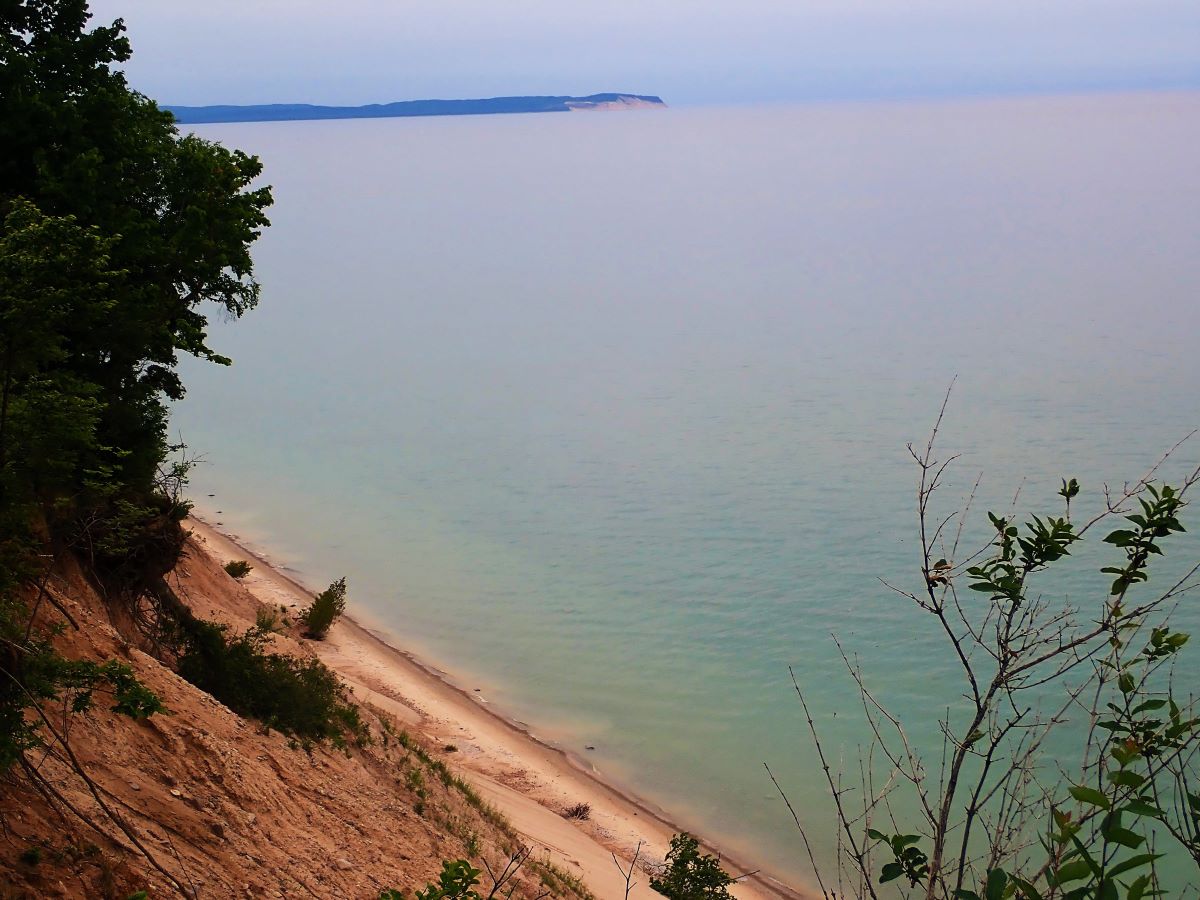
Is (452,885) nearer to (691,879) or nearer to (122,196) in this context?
(691,879)

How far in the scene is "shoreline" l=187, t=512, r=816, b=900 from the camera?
1919 centimetres

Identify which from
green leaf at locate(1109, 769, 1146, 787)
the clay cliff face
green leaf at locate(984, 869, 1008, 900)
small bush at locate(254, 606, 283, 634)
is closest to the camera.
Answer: green leaf at locate(984, 869, 1008, 900)

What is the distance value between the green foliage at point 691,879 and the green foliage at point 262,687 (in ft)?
16.5

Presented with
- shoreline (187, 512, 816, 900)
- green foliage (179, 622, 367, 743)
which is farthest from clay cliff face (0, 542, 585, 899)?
shoreline (187, 512, 816, 900)

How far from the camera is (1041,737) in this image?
673 centimetres

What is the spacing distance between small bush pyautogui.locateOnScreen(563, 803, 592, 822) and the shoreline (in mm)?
142

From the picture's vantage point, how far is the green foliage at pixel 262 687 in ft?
51.1

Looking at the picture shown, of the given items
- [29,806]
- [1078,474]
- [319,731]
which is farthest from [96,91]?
[1078,474]

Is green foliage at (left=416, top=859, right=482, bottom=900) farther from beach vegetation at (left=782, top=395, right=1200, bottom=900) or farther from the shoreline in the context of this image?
the shoreline

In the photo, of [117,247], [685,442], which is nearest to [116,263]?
[117,247]

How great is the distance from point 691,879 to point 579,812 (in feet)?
13.1

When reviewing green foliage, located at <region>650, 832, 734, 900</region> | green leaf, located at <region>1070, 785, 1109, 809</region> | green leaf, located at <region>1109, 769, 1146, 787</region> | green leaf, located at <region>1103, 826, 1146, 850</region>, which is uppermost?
green leaf, located at <region>1070, 785, 1109, 809</region>

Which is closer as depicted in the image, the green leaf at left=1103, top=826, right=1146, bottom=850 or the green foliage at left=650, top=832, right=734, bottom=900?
the green leaf at left=1103, top=826, right=1146, bottom=850

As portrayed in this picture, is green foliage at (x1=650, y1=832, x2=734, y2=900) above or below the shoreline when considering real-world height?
above
